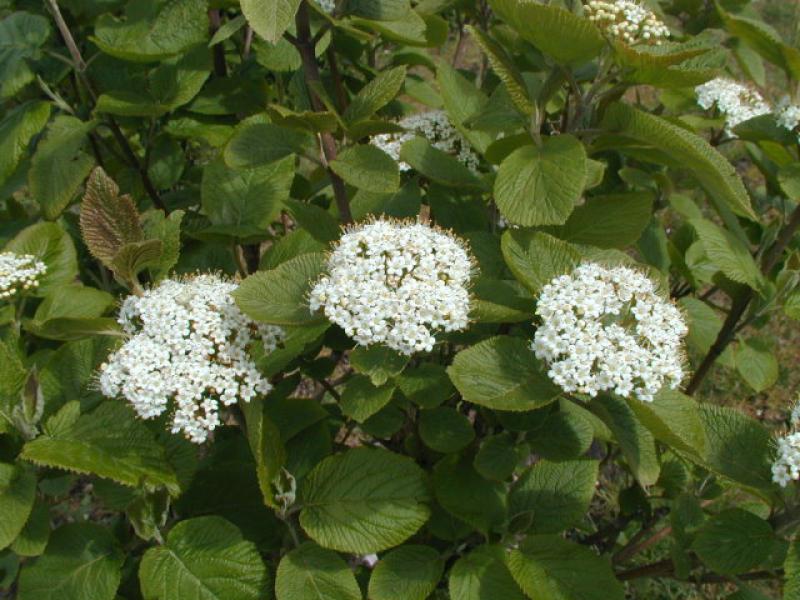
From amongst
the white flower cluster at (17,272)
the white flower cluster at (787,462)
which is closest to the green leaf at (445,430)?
the white flower cluster at (787,462)

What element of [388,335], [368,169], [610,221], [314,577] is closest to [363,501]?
[314,577]

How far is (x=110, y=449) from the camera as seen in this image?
1670 mm

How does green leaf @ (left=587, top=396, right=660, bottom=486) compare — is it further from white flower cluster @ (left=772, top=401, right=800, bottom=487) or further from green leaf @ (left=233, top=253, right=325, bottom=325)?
green leaf @ (left=233, top=253, right=325, bottom=325)

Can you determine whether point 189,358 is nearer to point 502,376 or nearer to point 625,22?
point 502,376

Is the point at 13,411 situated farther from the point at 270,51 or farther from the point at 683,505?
the point at 683,505

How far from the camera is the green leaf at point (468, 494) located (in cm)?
184

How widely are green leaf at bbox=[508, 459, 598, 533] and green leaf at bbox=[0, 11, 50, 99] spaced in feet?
6.25

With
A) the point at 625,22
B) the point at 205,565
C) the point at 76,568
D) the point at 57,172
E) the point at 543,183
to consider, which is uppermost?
the point at 625,22

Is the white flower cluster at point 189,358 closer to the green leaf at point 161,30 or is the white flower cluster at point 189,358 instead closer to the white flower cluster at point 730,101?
the green leaf at point 161,30

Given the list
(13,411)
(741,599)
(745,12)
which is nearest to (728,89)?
(745,12)

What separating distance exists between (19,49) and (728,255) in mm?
2241

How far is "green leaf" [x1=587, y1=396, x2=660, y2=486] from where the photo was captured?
59.3 inches

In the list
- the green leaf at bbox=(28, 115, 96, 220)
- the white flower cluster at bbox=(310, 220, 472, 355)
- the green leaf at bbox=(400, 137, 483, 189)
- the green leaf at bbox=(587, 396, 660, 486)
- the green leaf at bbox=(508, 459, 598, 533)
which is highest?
the green leaf at bbox=(400, 137, 483, 189)

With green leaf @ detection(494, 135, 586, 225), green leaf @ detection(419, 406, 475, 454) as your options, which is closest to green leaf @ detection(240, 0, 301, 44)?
green leaf @ detection(494, 135, 586, 225)
